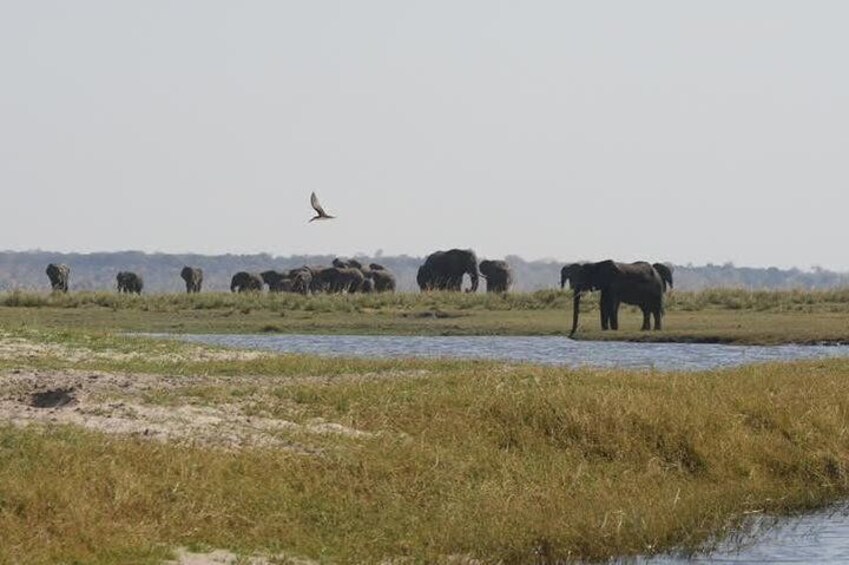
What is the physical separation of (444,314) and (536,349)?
12.6 metres

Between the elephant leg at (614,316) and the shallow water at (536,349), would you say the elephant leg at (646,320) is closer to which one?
the elephant leg at (614,316)

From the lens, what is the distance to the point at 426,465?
1655 cm

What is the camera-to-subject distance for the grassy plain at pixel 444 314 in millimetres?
41500

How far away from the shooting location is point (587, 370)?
79.5 ft

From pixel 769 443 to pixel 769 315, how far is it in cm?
2830

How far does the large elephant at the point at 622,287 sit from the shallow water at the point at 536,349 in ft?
9.60

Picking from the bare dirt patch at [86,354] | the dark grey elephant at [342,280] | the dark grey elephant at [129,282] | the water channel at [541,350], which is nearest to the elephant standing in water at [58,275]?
the dark grey elephant at [129,282]

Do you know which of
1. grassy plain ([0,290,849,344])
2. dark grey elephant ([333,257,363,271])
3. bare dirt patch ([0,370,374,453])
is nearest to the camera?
bare dirt patch ([0,370,374,453])

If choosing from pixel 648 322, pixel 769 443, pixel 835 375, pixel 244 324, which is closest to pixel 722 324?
pixel 648 322

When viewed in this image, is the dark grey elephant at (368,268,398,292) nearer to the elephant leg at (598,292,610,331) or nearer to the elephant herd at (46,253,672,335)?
the elephant herd at (46,253,672,335)

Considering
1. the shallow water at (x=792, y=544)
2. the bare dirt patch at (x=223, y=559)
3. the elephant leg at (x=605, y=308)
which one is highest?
the elephant leg at (x=605, y=308)

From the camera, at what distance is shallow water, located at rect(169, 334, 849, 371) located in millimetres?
32844

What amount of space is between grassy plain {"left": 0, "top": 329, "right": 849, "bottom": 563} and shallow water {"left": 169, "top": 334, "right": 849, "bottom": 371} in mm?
8328

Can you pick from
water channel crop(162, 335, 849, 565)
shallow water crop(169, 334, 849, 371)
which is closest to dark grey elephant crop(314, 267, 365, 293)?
shallow water crop(169, 334, 849, 371)
